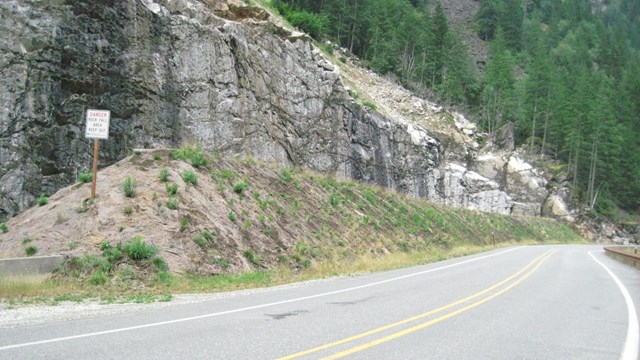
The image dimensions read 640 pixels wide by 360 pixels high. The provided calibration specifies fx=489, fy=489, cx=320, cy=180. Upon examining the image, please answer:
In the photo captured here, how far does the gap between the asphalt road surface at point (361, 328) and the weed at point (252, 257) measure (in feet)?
8.99

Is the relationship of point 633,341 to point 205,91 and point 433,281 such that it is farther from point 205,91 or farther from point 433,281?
point 205,91

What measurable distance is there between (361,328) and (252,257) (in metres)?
8.04

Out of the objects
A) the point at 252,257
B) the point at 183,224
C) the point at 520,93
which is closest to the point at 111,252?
the point at 183,224

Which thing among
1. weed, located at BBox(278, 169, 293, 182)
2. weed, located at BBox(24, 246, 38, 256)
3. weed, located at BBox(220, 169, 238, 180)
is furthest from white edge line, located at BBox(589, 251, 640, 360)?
weed, located at BBox(278, 169, 293, 182)

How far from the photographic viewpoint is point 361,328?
785 cm

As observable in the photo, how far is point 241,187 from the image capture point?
18.4 m

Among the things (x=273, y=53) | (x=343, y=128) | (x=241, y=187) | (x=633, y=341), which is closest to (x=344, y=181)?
(x=343, y=128)

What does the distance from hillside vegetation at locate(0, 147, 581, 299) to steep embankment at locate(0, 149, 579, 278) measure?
4 centimetres

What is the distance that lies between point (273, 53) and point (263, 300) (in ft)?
67.2

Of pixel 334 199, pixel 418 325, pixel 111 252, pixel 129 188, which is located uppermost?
pixel 129 188

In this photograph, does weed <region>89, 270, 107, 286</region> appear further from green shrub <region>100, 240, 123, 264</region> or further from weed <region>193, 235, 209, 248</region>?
weed <region>193, 235, 209, 248</region>

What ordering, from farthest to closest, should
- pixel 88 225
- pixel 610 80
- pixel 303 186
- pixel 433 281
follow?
pixel 610 80 < pixel 303 186 < pixel 433 281 < pixel 88 225

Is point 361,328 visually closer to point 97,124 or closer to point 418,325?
point 418,325

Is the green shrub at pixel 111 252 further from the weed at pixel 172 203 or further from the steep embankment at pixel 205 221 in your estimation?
the weed at pixel 172 203
